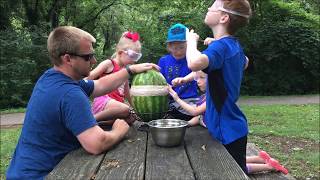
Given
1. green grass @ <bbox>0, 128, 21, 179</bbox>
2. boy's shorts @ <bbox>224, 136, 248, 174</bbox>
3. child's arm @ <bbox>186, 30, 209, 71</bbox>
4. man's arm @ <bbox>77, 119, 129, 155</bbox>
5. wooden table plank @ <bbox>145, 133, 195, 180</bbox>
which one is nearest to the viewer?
wooden table plank @ <bbox>145, 133, 195, 180</bbox>

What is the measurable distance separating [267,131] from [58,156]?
655 centimetres

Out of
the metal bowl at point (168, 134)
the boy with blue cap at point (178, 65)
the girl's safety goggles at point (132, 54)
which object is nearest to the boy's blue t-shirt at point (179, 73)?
the boy with blue cap at point (178, 65)

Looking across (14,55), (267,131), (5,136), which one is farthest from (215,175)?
(14,55)

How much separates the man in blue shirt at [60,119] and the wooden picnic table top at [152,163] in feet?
0.35

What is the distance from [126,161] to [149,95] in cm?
90

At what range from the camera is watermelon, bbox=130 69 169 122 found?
3.58 m

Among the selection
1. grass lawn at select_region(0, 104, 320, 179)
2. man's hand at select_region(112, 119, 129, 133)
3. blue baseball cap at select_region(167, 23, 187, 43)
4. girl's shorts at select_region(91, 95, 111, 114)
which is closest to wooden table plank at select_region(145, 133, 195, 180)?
man's hand at select_region(112, 119, 129, 133)

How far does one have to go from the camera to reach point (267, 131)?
29.6ft

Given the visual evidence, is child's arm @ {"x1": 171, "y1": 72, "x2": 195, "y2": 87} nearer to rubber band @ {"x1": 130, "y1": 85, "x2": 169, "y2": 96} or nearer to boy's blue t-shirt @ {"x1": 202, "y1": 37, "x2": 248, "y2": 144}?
rubber band @ {"x1": 130, "y1": 85, "x2": 169, "y2": 96}

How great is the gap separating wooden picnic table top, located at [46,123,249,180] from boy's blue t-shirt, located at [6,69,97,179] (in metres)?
0.16

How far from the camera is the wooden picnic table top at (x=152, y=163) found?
2490 mm

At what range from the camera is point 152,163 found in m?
2.68

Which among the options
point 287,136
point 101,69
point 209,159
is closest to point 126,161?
point 209,159

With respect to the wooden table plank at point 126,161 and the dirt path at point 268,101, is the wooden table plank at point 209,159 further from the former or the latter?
the dirt path at point 268,101
